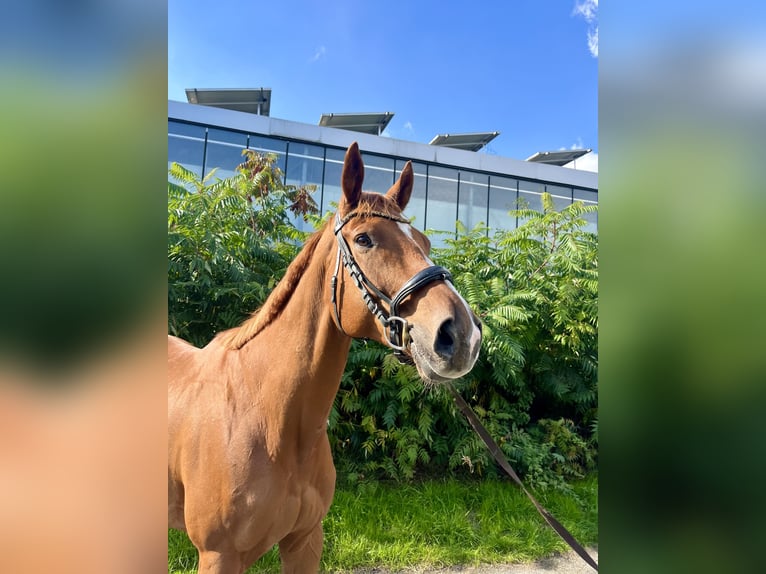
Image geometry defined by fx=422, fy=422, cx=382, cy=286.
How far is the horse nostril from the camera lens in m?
1.32

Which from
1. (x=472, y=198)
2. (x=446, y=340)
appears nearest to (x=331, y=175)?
(x=472, y=198)

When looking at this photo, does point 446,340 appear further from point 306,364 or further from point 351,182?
point 351,182

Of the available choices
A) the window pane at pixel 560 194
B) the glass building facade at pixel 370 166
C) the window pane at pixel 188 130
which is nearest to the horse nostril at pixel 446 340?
the glass building facade at pixel 370 166

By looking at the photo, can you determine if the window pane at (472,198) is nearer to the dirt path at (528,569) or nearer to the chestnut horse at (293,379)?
the dirt path at (528,569)

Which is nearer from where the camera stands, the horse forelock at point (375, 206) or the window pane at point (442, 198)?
the horse forelock at point (375, 206)

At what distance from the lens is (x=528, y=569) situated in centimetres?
330

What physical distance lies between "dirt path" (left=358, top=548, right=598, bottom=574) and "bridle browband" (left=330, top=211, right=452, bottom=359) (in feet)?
8.10

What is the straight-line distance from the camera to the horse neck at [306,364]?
166 cm

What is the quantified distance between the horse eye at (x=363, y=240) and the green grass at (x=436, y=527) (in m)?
2.75

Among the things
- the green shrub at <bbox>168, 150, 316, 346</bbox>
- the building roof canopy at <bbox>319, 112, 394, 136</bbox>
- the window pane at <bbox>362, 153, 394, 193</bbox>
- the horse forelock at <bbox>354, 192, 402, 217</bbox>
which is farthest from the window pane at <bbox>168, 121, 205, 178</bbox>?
the horse forelock at <bbox>354, 192, 402, 217</bbox>

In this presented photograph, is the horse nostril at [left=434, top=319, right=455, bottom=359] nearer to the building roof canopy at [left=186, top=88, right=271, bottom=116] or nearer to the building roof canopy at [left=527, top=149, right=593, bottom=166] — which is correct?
the building roof canopy at [left=186, top=88, right=271, bottom=116]
